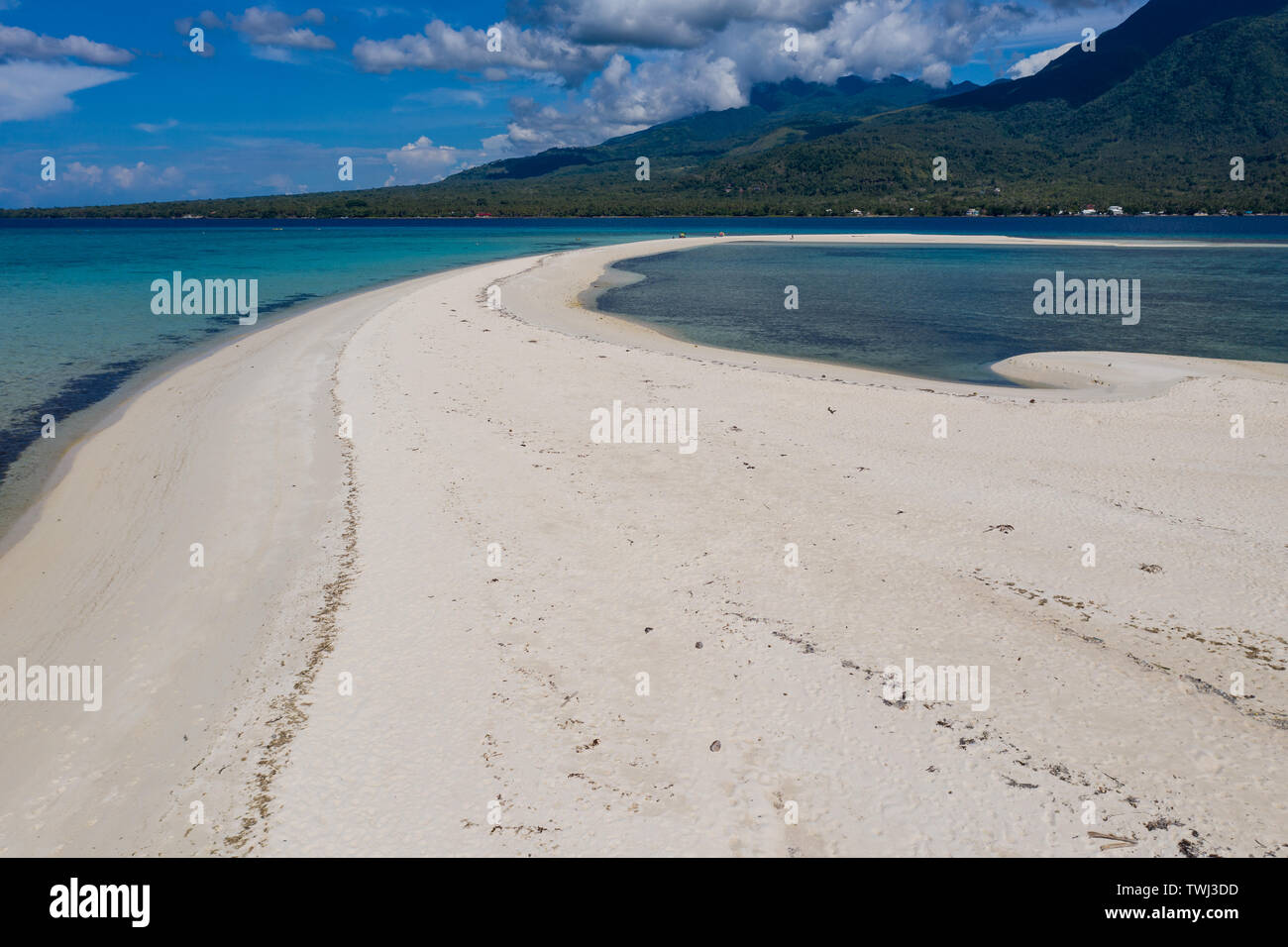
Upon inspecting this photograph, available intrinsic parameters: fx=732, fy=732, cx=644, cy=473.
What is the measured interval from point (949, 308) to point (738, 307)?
1047 cm

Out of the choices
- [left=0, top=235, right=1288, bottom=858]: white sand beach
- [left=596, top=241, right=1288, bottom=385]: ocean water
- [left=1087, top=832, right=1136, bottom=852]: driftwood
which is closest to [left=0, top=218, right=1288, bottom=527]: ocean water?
[left=596, top=241, right=1288, bottom=385]: ocean water

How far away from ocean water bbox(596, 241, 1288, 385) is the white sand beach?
1126 cm

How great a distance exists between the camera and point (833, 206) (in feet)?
579

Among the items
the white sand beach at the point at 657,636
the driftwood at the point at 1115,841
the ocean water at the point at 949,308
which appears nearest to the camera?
the driftwood at the point at 1115,841

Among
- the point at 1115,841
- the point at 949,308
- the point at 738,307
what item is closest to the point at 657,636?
the point at 1115,841

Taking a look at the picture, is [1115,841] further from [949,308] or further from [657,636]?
[949,308]

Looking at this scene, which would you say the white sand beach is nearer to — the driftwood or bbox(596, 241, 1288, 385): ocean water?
the driftwood

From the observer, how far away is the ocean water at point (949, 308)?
26234 mm

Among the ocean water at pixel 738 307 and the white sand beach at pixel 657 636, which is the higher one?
the ocean water at pixel 738 307

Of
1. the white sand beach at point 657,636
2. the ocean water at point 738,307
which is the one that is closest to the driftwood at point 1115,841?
the white sand beach at point 657,636

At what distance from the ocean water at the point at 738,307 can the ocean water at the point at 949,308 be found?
13cm

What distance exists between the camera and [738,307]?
37.3 metres

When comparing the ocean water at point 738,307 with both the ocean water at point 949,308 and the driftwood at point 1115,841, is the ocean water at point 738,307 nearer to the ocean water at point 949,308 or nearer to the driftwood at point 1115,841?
the ocean water at point 949,308
